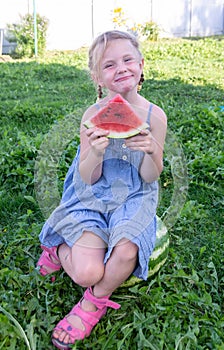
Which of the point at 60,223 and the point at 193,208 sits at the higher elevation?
the point at 60,223

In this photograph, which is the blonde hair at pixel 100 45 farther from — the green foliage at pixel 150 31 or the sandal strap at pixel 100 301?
the green foliage at pixel 150 31

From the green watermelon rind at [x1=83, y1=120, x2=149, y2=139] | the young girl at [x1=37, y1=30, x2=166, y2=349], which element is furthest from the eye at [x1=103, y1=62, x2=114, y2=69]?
the green watermelon rind at [x1=83, y1=120, x2=149, y2=139]

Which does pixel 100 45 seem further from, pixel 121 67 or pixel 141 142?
pixel 141 142

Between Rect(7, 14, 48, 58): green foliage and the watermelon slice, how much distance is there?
33.7ft

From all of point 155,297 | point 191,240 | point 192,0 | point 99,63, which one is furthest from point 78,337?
point 192,0

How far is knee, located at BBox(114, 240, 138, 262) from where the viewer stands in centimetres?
245

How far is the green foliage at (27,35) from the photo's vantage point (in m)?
12.3

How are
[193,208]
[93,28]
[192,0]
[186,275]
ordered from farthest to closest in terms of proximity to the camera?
[192,0], [93,28], [193,208], [186,275]

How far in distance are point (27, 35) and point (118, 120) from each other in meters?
10.8

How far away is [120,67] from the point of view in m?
2.63

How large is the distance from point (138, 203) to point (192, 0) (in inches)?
661

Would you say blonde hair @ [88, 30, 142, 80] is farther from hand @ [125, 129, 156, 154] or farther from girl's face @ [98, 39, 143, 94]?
hand @ [125, 129, 156, 154]

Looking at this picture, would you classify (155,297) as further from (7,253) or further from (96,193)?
(7,253)

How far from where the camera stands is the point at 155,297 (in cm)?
266
